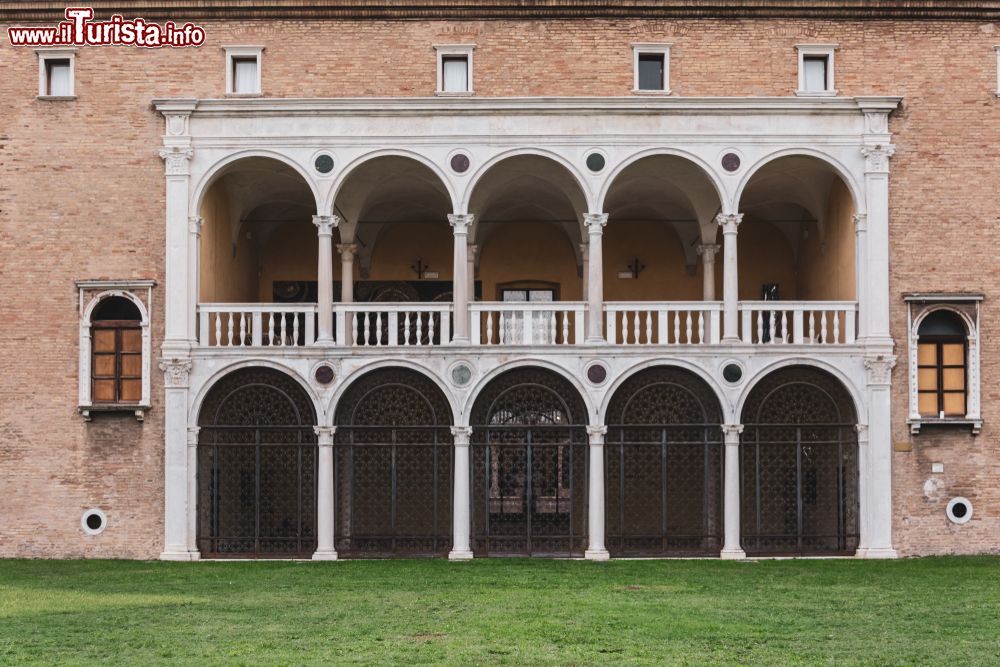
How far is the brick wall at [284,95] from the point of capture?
20688 millimetres

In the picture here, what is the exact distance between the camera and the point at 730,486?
67.5 ft

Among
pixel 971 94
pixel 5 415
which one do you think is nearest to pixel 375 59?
pixel 5 415

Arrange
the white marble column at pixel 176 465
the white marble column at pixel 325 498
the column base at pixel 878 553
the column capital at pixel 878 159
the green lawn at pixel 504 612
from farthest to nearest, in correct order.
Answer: the column capital at pixel 878 159 < the white marble column at pixel 325 498 < the white marble column at pixel 176 465 < the column base at pixel 878 553 < the green lawn at pixel 504 612

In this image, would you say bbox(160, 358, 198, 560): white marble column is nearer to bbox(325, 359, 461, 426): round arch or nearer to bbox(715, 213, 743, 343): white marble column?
bbox(325, 359, 461, 426): round arch

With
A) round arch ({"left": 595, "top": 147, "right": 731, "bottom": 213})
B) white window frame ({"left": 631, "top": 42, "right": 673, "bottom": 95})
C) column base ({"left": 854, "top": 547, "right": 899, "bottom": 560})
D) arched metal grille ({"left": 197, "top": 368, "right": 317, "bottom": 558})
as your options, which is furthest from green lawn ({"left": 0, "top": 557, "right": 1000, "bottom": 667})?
white window frame ({"left": 631, "top": 42, "right": 673, "bottom": 95})

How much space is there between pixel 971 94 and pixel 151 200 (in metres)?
13.4

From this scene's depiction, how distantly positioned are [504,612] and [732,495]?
668cm

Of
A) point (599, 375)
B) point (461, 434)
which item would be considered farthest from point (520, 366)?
point (461, 434)

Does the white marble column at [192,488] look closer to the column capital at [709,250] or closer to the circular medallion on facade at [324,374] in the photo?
the circular medallion on facade at [324,374]

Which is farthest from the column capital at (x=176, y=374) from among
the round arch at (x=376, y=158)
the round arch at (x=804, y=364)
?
the round arch at (x=804, y=364)

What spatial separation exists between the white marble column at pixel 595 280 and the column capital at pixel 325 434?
14.4ft

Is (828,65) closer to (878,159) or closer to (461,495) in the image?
(878,159)

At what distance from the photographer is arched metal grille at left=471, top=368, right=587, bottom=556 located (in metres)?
21.0

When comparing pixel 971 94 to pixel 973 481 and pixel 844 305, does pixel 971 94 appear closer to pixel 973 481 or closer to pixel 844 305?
pixel 844 305
